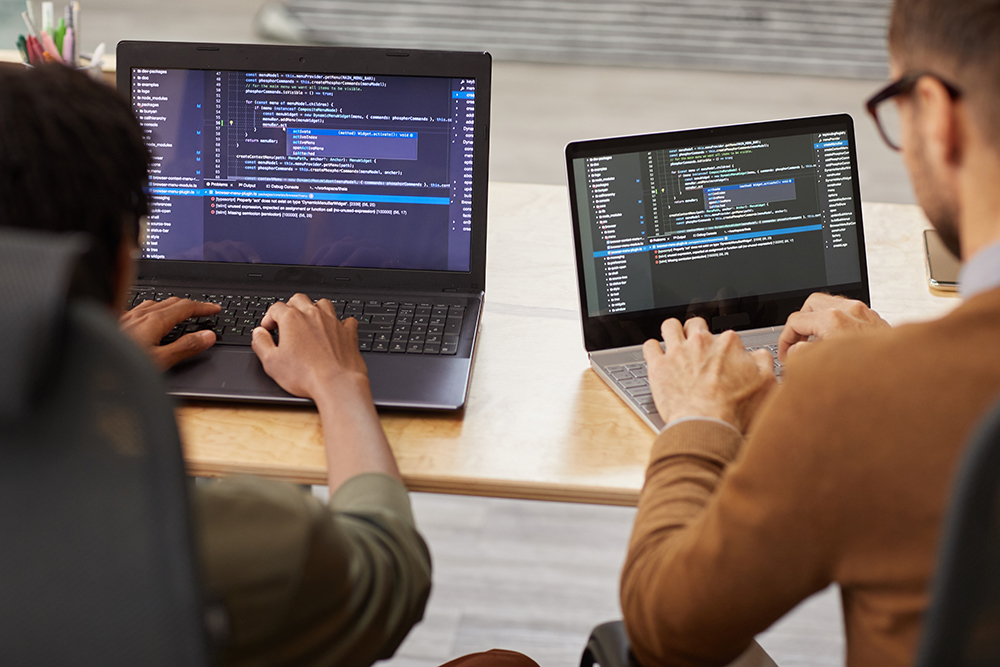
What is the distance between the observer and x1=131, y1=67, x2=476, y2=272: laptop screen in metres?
Result: 1.28

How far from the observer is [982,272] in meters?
0.69

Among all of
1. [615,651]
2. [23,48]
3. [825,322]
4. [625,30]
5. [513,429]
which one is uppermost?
[625,30]

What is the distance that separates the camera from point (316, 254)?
1328 millimetres

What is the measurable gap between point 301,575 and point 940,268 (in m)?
1.20

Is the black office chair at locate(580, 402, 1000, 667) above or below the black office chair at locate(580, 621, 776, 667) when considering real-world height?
above

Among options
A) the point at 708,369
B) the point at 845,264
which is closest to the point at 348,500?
the point at 708,369

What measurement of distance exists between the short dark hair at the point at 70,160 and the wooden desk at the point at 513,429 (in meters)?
0.26

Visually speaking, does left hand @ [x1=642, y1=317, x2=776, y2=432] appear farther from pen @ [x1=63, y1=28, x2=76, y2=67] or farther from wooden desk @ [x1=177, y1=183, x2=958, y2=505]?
pen @ [x1=63, y1=28, x2=76, y2=67]

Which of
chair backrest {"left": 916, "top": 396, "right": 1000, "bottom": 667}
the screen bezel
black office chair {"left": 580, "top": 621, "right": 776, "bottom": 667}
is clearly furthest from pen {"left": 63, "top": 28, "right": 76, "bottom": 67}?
chair backrest {"left": 916, "top": 396, "right": 1000, "bottom": 667}

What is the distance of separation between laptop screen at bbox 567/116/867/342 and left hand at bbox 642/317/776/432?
11 cm

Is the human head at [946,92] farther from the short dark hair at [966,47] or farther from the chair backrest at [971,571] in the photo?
the chair backrest at [971,571]

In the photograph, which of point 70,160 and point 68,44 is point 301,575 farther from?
point 68,44

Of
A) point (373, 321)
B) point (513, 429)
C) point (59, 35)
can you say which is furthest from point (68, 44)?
point (513, 429)

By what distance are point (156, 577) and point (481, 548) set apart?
1578 mm
